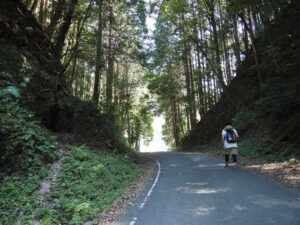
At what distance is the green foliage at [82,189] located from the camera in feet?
18.8

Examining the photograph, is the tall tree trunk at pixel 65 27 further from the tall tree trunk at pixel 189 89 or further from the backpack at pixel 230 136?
the tall tree trunk at pixel 189 89

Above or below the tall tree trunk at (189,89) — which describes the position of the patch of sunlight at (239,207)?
below

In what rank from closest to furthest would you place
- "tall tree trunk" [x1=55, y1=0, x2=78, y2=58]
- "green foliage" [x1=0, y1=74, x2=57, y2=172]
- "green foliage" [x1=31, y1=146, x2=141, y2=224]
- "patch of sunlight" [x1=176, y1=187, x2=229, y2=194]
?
"green foliage" [x1=31, y1=146, x2=141, y2=224] < "patch of sunlight" [x1=176, y1=187, x2=229, y2=194] < "green foliage" [x1=0, y1=74, x2=57, y2=172] < "tall tree trunk" [x1=55, y1=0, x2=78, y2=58]

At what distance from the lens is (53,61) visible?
552 inches

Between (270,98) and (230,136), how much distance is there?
287cm

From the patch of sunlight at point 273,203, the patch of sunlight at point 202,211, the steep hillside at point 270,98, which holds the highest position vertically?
the steep hillside at point 270,98

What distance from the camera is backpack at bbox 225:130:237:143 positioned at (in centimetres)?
1084

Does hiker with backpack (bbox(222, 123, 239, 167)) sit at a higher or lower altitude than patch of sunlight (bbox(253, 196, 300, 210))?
higher

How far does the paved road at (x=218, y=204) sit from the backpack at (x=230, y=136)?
269 centimetres

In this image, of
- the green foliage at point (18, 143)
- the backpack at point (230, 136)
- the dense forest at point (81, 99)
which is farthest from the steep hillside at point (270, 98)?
the green foliage at point (18, 143)

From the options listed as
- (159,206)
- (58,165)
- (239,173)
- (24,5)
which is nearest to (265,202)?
(159,206)

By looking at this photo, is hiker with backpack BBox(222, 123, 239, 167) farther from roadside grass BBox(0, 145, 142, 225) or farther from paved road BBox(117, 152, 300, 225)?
roadside grass BBox(0, 145, 142, 225)

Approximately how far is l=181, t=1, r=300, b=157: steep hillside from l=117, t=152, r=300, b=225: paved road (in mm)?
5031

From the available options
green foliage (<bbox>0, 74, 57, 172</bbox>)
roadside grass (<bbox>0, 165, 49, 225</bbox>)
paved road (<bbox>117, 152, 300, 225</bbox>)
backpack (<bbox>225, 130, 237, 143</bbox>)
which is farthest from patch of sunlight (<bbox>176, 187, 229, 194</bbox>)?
green foliage (<bbox>0, 74, 57, 172</bbox>)
